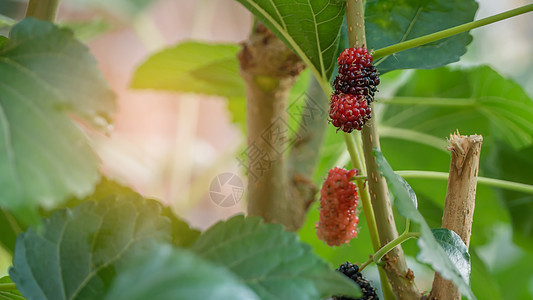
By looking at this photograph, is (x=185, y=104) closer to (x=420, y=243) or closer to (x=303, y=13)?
(x=303, y=13)

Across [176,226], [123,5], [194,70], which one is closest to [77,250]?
[176,226]

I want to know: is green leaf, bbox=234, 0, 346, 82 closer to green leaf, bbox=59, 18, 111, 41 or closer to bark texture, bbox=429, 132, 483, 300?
bark texture, bbox=429, 132, 483, 300

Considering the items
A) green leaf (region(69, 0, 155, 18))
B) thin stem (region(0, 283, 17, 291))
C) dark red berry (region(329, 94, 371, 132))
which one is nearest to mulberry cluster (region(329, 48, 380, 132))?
dark red berry (region(329, 94, 371, 132))

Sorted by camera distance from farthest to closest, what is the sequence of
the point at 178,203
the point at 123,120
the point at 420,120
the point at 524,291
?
the point at 123,120, the point at 178,203, the point at 524,291, the point at 420,120

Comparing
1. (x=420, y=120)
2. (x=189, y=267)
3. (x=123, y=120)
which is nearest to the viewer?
(x=189, y=267)

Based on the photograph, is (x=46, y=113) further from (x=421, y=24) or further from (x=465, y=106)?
(x=465, y=106)

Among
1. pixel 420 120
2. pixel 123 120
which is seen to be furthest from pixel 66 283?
pixel 123 120

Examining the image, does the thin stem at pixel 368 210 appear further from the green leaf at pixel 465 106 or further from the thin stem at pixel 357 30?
the green leaf at pixel 465 106
